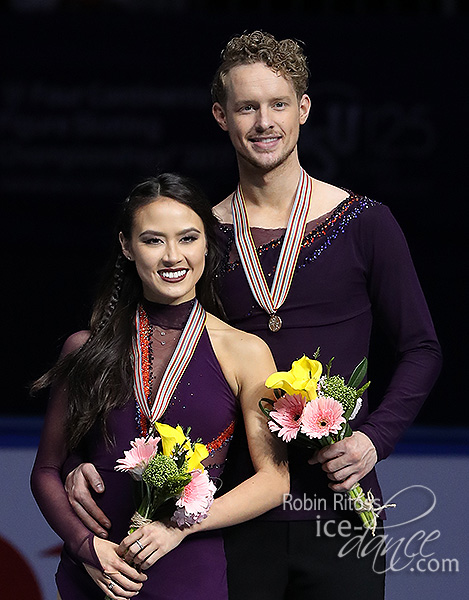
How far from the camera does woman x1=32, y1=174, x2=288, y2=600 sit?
3043mm

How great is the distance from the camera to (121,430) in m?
3.11

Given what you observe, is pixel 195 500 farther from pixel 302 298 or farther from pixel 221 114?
pixel 221 114

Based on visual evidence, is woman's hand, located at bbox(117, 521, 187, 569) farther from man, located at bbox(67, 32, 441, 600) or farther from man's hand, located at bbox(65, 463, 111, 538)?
man, located at bbox(67, 32, 441, 600)

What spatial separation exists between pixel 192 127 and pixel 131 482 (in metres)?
3.70

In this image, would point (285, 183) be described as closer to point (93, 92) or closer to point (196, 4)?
point (93, 92)

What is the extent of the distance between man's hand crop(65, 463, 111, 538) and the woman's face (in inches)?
21.2

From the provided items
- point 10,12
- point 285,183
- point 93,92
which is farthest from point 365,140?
point 285,183

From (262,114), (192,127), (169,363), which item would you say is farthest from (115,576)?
(192,127)

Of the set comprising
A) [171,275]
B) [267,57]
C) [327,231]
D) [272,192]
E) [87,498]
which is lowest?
[87,498]

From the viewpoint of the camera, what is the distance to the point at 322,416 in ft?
9.91

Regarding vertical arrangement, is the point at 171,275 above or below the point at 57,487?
above

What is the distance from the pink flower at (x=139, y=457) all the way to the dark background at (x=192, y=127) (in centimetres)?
337

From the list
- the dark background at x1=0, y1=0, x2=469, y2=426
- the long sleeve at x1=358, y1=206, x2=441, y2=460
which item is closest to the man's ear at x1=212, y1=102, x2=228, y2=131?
the long sleeve at x1=358, y1=206, x2=441, y2=460

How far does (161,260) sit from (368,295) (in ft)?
2.21
